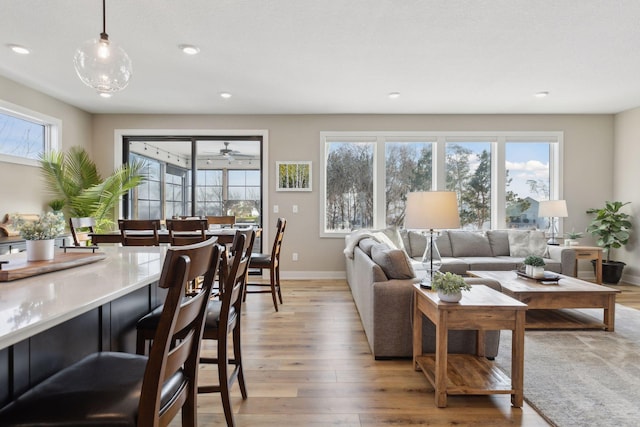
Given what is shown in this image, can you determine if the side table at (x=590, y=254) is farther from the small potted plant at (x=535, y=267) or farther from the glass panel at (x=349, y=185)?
the glass panel at (x=349, y=185)

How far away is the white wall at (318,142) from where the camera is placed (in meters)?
5.26

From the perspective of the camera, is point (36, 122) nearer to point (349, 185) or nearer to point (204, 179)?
point (204, 179)

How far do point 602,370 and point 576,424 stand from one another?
81 cm

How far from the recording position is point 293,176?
207 inches

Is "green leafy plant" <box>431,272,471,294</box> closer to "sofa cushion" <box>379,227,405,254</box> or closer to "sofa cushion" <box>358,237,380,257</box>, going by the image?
"sofa cushion" <box>358,237,380,257</box>

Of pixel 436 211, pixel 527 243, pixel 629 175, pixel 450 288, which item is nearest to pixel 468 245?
pixel 527 243

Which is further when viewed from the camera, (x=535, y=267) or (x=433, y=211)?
(x=535, y=267)

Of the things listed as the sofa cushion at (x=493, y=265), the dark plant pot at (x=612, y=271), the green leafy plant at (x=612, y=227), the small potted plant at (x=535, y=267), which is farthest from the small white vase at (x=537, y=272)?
the green leafy plant at (x=612, y=227)

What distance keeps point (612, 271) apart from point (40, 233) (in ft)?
20.6

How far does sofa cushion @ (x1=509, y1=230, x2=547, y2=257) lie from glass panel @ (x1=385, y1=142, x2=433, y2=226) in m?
1.39

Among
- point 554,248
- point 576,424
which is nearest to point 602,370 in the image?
point 576,424

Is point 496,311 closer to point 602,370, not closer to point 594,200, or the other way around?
point 602,370

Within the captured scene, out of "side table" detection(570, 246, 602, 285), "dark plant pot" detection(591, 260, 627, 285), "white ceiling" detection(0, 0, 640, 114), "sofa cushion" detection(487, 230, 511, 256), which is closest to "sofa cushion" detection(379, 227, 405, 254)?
"sofa cushion" detection(487, 230, 511, 256)

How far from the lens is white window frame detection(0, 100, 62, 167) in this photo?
3812 mm
